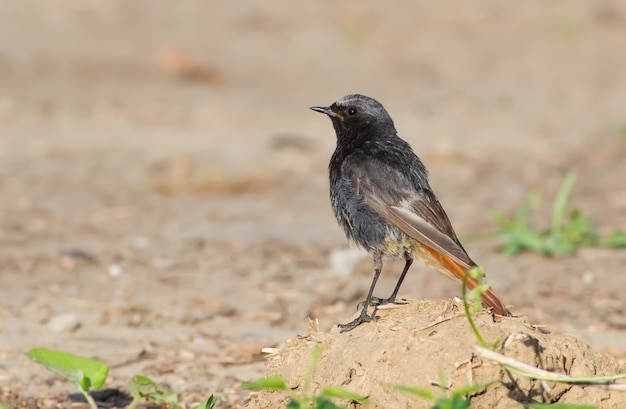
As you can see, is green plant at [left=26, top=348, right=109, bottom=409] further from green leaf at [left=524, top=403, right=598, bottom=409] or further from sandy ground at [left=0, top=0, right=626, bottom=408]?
green leaf at [left=524, top=403, right=598, bottom=409]

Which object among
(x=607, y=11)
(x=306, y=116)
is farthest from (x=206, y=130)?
(x=607, y=11)

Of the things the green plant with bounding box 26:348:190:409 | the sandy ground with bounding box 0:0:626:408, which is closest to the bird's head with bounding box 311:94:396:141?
the sandy ground with bounding box 0:0:626:408

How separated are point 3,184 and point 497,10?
9.58 meters

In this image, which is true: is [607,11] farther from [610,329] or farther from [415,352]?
[415,352]

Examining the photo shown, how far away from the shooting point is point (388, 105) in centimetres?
1355

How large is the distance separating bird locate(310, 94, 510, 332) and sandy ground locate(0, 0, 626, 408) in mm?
331

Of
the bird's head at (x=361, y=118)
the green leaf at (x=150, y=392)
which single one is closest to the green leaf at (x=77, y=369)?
the green leaf at (x=150, y=392)

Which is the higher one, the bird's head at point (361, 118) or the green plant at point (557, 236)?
the green plant at point (557, 236)

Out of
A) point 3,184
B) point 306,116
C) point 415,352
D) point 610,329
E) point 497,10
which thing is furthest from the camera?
point 497,10

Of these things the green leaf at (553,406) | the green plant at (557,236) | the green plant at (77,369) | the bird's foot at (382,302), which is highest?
the green plant at (557,236)

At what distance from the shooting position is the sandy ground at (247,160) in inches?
269

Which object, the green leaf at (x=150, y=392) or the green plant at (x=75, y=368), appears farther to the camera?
the green leaf at (x=150, y=392)

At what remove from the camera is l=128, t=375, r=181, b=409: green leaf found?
15.7 feet

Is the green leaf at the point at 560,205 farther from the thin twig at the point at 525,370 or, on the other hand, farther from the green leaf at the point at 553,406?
the green leaf at the point at 553,406
